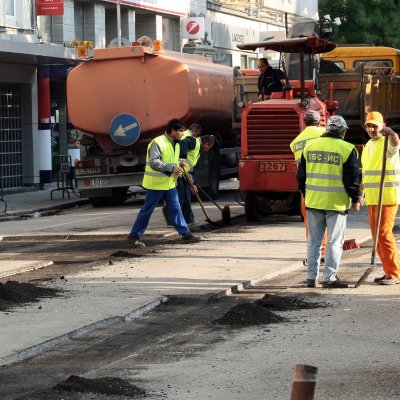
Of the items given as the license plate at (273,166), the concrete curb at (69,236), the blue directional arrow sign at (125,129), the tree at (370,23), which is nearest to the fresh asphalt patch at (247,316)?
the concrete curb at (69,236)

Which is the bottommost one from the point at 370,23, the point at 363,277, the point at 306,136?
the point at 363,277

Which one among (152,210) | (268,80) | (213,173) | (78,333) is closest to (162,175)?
(152,210)

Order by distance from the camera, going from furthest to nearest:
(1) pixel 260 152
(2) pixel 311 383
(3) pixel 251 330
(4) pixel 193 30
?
(4) pixel 193 30
(1) pixel 260 152
(3) pixel 251 330
(2) pixel 311 383

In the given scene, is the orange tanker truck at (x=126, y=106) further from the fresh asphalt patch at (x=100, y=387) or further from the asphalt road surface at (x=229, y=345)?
the fresh asphalt patch at (x=100, y=387)

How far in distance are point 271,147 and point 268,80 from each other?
187cm

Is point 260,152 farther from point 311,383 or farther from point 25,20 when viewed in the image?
point 311,383

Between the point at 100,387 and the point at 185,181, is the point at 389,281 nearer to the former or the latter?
the point at 100,387

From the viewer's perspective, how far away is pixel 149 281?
12.9 m

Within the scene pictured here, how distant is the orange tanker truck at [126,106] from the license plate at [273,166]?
543 centimetres

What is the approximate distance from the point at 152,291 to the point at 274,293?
119 cm

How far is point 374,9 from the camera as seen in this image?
5291 centimetres

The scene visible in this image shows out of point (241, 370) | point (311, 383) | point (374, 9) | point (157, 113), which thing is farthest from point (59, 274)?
point (374, 9)

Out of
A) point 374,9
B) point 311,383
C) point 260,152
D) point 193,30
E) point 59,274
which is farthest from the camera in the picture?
point 374,9

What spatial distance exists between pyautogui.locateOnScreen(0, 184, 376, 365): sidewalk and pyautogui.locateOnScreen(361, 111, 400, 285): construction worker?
1.29m
